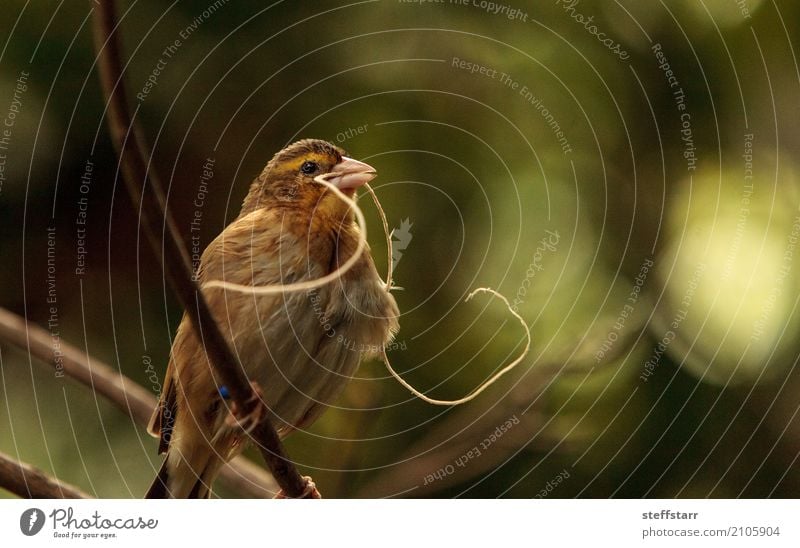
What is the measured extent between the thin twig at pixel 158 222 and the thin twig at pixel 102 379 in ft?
3.45

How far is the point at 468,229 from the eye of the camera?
379cm

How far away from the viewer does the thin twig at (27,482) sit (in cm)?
288

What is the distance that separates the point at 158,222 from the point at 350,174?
1.30m

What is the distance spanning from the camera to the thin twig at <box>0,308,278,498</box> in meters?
3.44

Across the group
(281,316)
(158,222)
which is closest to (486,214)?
(281,316)

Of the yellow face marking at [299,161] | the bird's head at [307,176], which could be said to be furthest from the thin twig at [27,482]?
the yellow face marking at [299,161]

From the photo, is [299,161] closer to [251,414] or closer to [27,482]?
[251,414]

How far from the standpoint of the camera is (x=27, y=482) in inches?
115

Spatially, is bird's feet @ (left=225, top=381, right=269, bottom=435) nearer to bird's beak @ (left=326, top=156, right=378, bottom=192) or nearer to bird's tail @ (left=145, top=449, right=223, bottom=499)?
bird's tail @ (left=145, top=449, right=223, bottom=499)

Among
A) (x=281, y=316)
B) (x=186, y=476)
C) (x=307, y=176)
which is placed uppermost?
(x=307, y=176)

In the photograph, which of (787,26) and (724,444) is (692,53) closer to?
(787,26)

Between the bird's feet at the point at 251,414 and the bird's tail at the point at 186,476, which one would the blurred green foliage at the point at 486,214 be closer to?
the bird's tail at the point at 186,476
